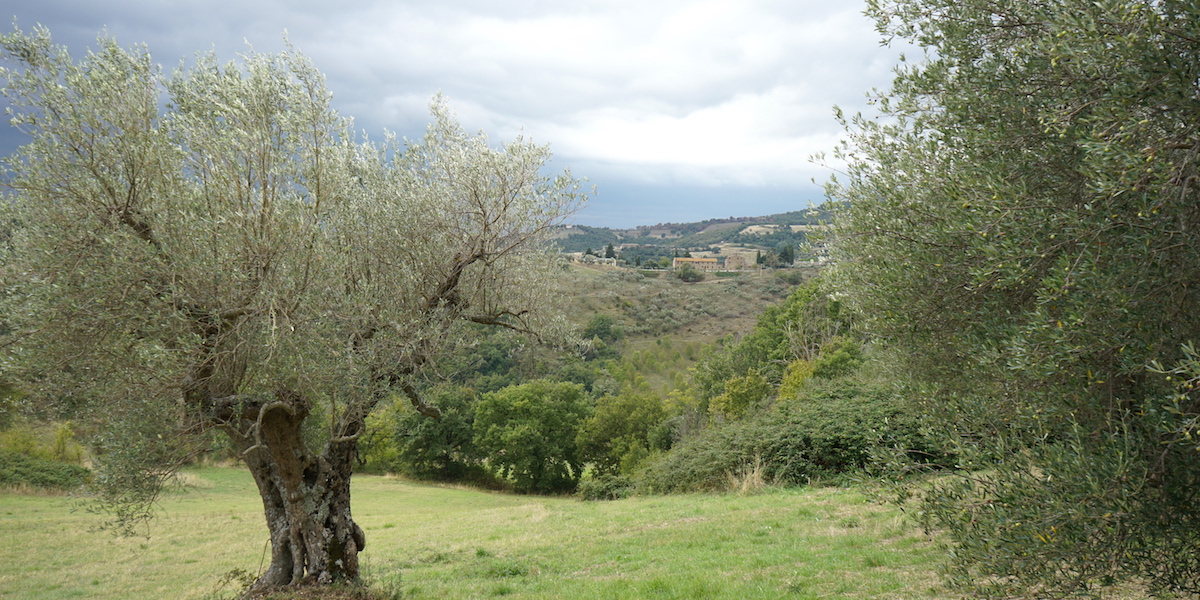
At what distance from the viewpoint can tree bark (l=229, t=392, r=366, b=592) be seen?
32.8 feet

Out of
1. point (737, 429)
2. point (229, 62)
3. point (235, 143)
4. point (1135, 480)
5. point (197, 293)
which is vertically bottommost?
point (737, 429)

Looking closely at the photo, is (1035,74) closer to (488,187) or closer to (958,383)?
(958,383)

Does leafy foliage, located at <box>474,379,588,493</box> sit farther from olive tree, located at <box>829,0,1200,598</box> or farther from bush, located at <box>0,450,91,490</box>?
olive tree, located at <box>829,0,1200,598</box>

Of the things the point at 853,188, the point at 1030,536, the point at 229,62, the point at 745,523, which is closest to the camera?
the point at 1030,536

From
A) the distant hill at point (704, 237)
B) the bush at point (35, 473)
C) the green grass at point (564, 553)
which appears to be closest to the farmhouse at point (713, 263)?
the distant hill at point (704, 237)

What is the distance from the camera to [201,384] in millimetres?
9086

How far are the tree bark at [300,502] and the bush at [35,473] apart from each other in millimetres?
26870

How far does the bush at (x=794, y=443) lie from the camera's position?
2188 centimetres

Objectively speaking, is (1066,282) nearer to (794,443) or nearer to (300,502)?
(300,502)

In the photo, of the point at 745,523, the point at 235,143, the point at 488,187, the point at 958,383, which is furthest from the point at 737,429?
the point at 235,143

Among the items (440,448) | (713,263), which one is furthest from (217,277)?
(713,263)

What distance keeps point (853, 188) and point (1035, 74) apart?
106 inches

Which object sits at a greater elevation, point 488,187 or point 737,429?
point 488,187

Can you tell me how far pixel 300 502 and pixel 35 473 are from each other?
30.4m
